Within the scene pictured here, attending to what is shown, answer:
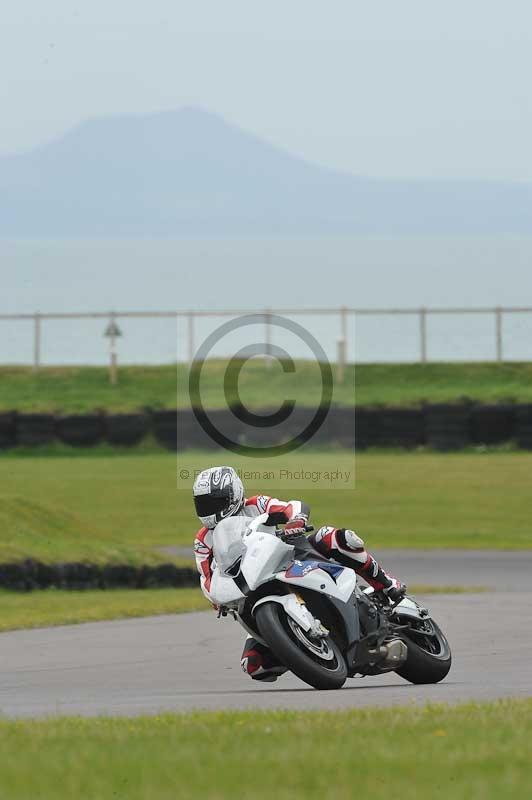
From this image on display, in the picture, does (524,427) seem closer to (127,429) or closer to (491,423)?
(491,423)

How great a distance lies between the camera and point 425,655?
428 inches

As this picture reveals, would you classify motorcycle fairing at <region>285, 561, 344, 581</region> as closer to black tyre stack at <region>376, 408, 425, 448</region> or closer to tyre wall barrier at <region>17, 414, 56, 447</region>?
black tyre stack at <region>376, 408, 425, 448</region>

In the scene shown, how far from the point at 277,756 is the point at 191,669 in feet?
17.4

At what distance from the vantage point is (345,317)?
147 ft

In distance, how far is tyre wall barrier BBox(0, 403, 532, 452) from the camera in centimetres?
3756

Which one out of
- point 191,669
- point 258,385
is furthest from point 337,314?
point 191,669

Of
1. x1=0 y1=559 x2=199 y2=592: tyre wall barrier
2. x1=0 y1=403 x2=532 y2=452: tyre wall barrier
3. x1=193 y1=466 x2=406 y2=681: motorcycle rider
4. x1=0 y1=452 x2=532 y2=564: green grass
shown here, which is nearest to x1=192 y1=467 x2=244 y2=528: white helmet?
x1=193 y1=466 x2=406 y2=681: motorcycle rider

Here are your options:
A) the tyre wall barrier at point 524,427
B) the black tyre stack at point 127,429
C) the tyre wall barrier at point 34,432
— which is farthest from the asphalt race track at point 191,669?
the tyre wall barrier at point 34,432

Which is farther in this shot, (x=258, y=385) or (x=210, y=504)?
(x=258, y=385)

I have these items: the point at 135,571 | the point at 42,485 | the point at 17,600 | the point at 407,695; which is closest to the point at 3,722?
the point at 407,695

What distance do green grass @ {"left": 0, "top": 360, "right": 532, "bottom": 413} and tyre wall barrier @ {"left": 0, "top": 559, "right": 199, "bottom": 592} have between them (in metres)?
20.5

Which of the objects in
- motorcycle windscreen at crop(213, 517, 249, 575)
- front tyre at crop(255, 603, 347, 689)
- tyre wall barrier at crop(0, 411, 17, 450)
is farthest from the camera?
tyre wall barrier at crop(0, 411, 17, 450)

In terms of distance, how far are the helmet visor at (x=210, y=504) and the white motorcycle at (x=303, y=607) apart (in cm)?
10

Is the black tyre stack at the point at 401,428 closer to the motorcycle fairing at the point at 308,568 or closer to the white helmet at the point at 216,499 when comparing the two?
the white helmet at the point at 216,499
